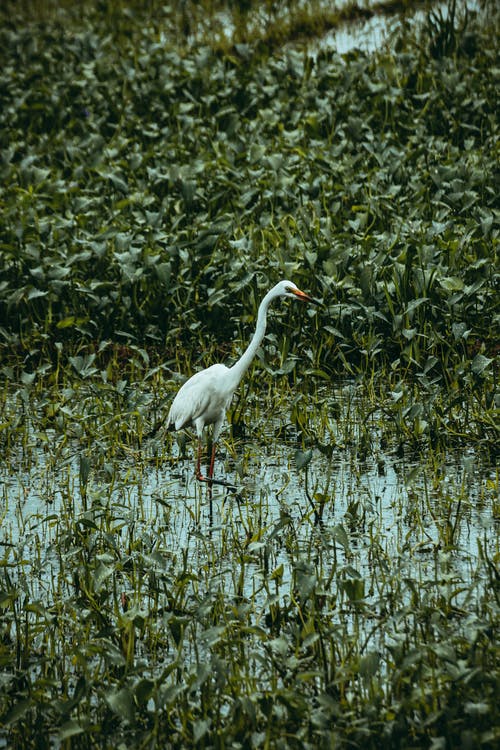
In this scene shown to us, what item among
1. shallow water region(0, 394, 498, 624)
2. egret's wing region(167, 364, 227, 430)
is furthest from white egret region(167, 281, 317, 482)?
shallow water region(0, 394, 498, 624)

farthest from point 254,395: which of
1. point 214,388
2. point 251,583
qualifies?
point 251,583

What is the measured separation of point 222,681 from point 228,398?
2.49 m

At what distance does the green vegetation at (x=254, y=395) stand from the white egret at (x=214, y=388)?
0.89ft

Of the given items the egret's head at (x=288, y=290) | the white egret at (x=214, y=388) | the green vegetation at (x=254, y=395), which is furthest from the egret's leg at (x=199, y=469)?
the egret's head at (x=288, y=290)

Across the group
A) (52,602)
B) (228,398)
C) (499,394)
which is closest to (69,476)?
(228,398)

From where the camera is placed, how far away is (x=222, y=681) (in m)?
3.52

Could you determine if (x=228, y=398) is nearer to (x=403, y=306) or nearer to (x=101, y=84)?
(x=403, y=306)

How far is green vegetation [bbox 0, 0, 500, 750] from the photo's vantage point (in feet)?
12.0

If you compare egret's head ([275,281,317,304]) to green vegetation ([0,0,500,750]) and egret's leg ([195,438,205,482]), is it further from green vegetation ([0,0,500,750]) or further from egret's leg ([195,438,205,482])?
egret's leg ([195,438,205,482])

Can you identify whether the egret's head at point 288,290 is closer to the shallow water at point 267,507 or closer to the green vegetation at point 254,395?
the green vegetation at point 254,395

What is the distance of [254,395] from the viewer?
6.63 m

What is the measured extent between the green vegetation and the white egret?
0.89 feet

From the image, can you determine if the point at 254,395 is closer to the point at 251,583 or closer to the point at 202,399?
the point at 202,399

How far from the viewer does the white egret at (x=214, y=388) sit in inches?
228
